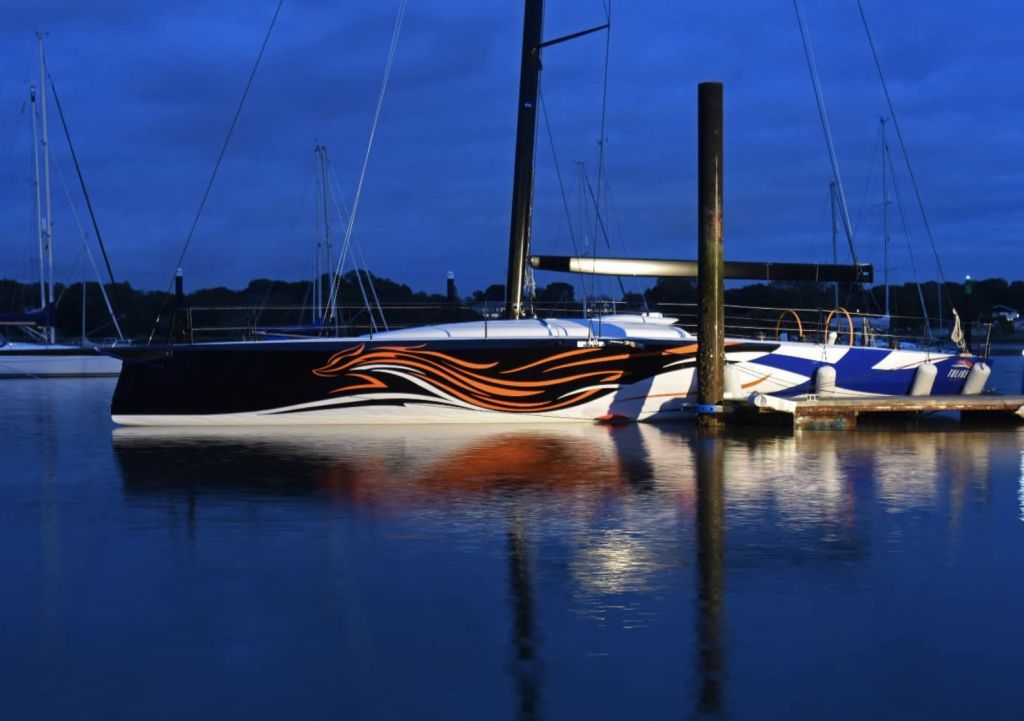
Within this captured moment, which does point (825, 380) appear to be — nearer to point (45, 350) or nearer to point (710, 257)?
point (710, 257)

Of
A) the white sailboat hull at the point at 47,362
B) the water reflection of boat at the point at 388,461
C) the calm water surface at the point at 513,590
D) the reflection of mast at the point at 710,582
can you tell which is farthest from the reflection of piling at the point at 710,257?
the white sailboat hull at the point at 47,362

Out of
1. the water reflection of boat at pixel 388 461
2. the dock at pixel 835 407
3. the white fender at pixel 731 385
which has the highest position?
the white fender at pixel 731 385

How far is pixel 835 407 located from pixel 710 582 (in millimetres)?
10244

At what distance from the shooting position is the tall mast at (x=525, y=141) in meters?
17.3

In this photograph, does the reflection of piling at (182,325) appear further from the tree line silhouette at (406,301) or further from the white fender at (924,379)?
the white fender at (924,379)

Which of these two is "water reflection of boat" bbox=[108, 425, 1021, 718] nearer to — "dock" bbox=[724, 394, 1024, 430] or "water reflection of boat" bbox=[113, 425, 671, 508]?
"water reflection of boat" bbox=[113, 425, 671, 508]

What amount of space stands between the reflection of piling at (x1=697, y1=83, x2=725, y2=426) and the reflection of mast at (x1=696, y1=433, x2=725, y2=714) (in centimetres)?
457

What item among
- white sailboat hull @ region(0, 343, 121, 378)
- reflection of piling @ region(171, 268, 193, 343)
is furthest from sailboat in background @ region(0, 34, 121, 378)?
reflection of piling @ region(171, 268, 193, 343)

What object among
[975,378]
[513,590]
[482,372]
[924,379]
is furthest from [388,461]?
[975,378]

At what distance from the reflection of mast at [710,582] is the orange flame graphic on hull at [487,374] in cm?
522

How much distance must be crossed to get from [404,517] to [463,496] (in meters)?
Result: 1.11

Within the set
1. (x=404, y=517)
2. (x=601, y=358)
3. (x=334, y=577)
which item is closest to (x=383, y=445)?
(x=601, y=358)

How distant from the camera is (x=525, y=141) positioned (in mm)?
17281

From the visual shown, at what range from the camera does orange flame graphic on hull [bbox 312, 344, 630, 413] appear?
16.9 metres
